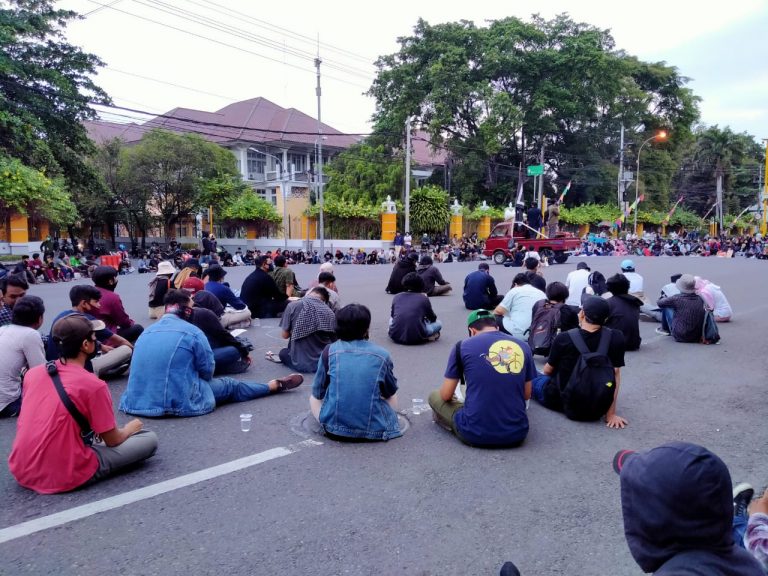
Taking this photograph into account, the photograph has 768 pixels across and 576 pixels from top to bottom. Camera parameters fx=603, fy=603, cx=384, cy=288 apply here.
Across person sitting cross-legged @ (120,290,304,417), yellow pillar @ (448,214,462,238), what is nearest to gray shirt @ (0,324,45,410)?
person sitting cross-legged @ (120,290,304,417)

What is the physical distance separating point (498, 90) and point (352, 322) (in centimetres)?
4173

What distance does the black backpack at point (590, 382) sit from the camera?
17.1 feet

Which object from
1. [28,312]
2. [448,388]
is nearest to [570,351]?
[448,388]

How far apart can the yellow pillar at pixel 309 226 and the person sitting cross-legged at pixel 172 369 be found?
104 feet

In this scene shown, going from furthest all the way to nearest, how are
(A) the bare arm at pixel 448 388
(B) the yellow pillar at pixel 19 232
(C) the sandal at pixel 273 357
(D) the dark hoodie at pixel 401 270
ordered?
(B) the yellow pillar at pixel 19 232 < (D) the dark hoodie at pixel 401 270 < (C) the sandal at pixel 273 357 < (A) the bare arm at pixel 448 388

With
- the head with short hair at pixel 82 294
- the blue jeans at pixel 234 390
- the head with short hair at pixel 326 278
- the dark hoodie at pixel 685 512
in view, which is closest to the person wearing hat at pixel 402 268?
the head with short hair at pixel 326 278

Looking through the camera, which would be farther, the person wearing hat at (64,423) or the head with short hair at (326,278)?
the head with short hair at (326,278)

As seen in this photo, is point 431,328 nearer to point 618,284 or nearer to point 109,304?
point 618,284

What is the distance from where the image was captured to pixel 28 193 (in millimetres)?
20578

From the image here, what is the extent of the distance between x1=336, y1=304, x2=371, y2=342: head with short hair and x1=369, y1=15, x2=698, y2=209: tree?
127 feet

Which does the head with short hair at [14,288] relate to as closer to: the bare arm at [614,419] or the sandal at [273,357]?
the sandal at [273,357]

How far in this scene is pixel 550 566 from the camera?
3.20 meters

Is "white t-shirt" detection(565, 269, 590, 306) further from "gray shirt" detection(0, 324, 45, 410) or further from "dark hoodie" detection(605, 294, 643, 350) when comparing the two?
"gray shirt" detection(0, 324, 45, 410)

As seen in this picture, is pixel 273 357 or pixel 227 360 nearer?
pixel 227 360
